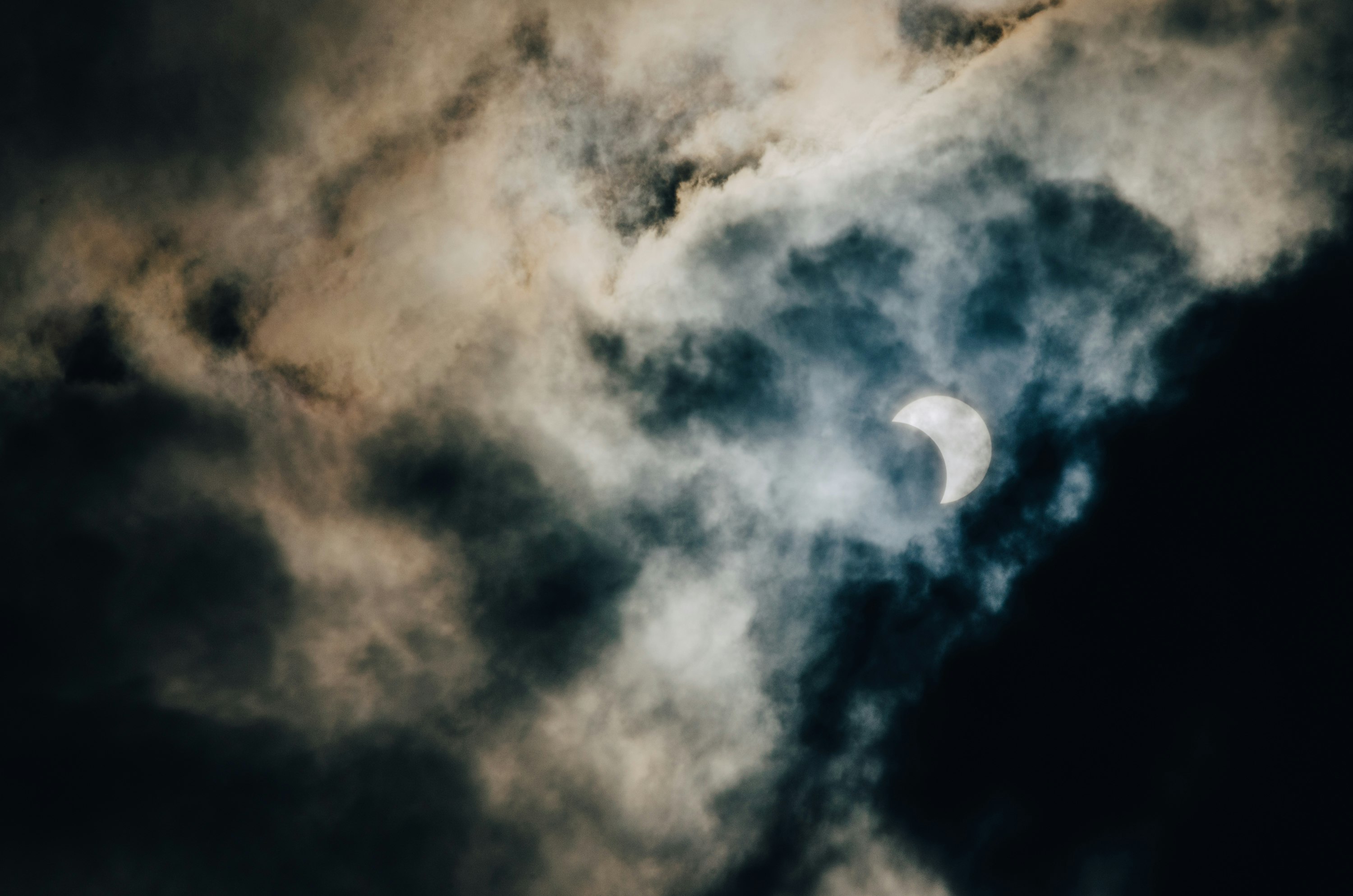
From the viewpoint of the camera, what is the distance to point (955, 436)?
60.1 ft

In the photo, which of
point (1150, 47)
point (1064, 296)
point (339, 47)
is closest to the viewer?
point (339, 47)

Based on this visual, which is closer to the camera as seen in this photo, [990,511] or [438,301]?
[438,301]

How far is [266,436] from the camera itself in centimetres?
1443

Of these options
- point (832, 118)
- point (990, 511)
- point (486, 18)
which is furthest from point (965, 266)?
point (486, 18)

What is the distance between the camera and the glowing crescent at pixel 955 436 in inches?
704

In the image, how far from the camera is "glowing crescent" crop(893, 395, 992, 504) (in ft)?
58.7

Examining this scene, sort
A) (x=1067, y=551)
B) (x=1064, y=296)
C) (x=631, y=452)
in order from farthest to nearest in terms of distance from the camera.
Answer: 1. (x=1067, y=551)
2. (x=631, y=452)
3. (x=1064, y=296)

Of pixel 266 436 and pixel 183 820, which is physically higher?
pixel 266 436

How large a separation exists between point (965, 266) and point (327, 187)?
1799 cm

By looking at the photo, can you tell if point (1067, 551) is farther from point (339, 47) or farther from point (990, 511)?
point (339, 47)

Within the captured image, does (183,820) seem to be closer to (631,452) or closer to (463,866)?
(463,866)

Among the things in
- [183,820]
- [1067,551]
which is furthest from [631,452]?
[183,820]

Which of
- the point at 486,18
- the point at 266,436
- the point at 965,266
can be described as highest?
the point at 486,18

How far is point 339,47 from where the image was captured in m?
12.2
